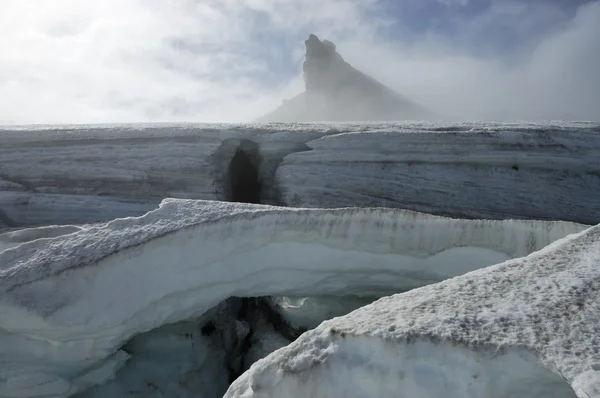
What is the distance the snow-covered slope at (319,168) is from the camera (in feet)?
15.0

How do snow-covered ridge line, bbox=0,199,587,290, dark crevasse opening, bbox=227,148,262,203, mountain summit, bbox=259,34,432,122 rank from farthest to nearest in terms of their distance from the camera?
mountain summit, bbox=259,34,432,122 → dark crevasse opening, bbox=227,148,262,203 → snow-covered ridge line, bbox=0,199,587,290

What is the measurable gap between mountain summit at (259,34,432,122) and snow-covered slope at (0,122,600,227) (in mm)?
17108

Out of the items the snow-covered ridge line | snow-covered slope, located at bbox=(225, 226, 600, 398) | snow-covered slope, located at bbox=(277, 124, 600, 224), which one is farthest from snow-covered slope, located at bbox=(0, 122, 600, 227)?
snow-covered slope, located at bbox=(225, 226, 600, 398)

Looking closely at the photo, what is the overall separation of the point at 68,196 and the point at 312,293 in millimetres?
2864

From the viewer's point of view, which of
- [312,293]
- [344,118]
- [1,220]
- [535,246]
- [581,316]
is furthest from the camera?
[344,118]

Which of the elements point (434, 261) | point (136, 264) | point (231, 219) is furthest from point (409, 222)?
point (136, 264)

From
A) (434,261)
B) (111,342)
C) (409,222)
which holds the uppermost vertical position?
(409,222)

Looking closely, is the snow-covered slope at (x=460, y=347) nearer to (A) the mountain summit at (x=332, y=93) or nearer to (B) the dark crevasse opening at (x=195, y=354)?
(B) the dark crevasse opening at (x=195, y=354)

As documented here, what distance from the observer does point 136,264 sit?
2773 millimetres

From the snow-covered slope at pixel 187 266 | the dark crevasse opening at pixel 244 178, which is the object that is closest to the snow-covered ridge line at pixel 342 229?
the snow-covered slope at pixel 187 266

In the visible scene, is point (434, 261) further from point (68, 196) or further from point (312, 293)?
point (68, 196)

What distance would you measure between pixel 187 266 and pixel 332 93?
864 inches

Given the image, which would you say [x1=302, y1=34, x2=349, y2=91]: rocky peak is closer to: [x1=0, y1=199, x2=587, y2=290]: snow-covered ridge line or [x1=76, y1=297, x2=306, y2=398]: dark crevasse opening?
[x1=76, y1=297, x2=306, y2=398]: dark crevasse opening

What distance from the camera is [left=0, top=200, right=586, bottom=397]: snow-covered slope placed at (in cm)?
266
